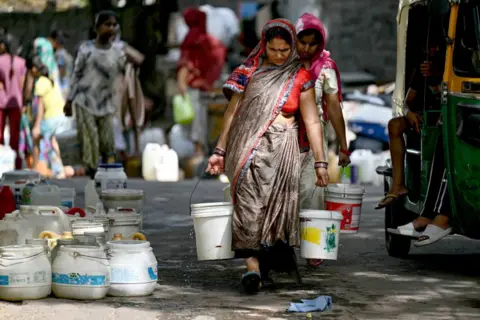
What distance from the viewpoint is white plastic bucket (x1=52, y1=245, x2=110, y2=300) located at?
29.8 ft

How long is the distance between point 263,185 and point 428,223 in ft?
5.01

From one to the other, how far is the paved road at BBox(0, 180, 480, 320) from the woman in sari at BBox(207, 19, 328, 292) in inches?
15.9

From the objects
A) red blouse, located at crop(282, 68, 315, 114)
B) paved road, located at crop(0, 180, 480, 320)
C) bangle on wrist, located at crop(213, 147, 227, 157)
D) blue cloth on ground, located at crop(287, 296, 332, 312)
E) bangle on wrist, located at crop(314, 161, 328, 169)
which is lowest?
paved road, located at crop(0, 180, 480, 320)

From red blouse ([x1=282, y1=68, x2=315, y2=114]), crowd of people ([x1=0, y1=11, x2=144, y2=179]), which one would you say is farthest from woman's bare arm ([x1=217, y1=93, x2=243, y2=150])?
crowd of people ([x1=0, y1=11, x2=144, y2=179])

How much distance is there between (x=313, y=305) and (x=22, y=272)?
181 centimetres

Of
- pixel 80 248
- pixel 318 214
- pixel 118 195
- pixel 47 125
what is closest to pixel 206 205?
pixel 318 214

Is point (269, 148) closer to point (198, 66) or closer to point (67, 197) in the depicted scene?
point (67, 197)

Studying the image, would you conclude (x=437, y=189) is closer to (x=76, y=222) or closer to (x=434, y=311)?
(x=434, y=311)

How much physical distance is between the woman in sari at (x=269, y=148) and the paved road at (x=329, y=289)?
0.40 m

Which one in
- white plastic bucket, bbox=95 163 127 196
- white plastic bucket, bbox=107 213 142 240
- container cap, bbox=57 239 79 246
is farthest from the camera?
white plastic bucket, bbox=95 163 127 196

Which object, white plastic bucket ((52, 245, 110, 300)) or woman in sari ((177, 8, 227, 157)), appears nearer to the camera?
white plastic bucket ((52, 245, 110, 300))

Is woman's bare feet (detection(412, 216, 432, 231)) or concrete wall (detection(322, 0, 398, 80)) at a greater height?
concrete wall (detection(322, 0, 398, 80))

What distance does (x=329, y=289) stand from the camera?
9867 mm

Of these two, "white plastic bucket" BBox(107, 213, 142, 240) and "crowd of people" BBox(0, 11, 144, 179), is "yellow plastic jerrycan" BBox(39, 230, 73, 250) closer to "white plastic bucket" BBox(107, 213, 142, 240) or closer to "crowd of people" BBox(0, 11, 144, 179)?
"white plastic bucket" BBox(107, 213, 142, 240)
